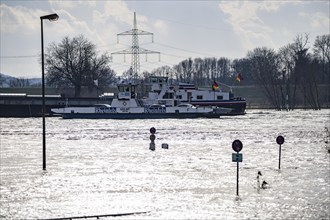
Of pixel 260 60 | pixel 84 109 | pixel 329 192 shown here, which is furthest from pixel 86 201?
pixel 260 60

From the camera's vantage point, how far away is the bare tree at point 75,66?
142 meters

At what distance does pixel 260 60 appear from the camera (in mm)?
179500

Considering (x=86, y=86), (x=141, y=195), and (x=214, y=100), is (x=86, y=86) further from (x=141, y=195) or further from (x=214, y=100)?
(x=141, y=195)

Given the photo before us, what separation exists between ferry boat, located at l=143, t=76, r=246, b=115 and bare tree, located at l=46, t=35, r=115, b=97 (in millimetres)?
31443

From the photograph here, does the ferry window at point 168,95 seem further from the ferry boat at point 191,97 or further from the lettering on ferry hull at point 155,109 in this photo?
the lettering on ferry hull at point 155,109

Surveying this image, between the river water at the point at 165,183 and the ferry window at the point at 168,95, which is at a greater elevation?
the ferry window at the point at 168,95

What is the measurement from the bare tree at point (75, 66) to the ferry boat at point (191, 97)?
3144 cm

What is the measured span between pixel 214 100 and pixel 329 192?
93.1m

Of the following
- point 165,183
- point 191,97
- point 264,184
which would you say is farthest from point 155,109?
point 264,184

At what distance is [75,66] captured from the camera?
143 metres

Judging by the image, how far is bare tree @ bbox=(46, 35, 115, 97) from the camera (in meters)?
142

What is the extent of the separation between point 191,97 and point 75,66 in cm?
3729

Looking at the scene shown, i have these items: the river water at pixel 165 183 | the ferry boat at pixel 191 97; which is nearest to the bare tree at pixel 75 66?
the ferry boat at pixel 191 97

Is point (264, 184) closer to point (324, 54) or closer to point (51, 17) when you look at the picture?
point (51, 17)
